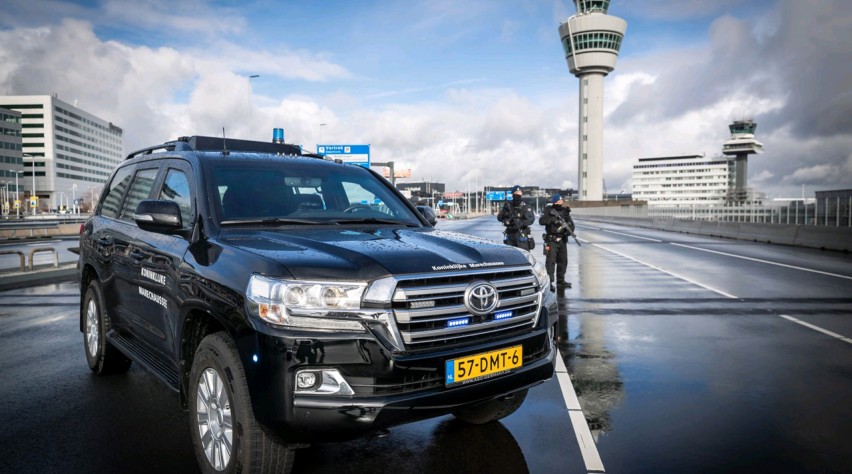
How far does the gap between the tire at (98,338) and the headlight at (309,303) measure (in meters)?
3.07

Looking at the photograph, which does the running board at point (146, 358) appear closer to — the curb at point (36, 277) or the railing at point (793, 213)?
the curb at point (36, 277)

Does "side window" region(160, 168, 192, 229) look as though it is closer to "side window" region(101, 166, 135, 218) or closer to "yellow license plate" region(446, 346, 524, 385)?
"side window" region(101, 166, 135, 218)

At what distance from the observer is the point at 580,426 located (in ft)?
13.9

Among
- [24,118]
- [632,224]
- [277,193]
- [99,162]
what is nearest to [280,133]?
[277,193]

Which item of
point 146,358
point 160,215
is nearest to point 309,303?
point 160,215

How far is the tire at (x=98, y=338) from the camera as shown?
5305 mm

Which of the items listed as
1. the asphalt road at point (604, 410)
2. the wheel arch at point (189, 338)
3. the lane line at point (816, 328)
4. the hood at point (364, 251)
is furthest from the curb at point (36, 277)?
the lane line at point (816, 328)

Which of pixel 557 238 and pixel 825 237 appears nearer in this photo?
pixel 557 238

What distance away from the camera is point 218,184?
13.1ft

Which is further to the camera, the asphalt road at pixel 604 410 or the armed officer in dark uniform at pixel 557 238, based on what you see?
the armed officer in dark uniform at pixel 557 238

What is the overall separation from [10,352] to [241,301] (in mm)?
5191

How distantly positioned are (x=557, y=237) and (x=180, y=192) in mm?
8925

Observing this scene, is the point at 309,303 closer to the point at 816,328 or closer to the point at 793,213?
the point at 816,328

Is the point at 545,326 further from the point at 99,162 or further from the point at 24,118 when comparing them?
the point at 99,162
